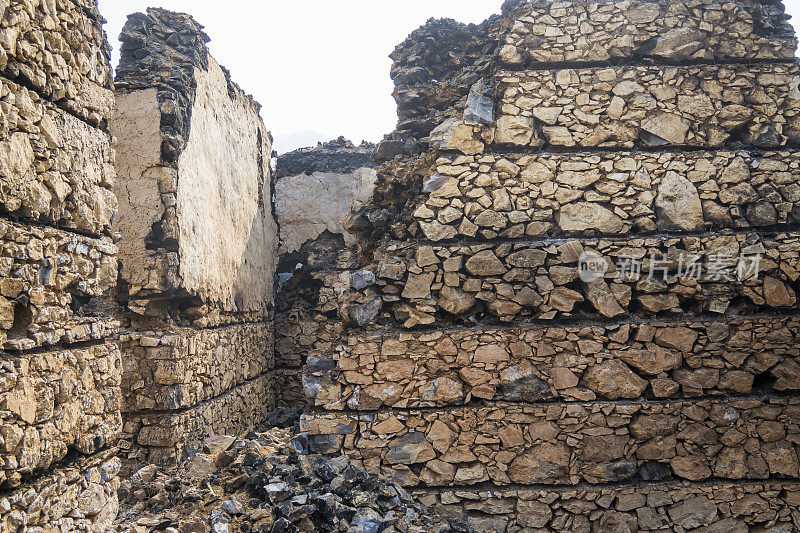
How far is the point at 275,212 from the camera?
9.79 m

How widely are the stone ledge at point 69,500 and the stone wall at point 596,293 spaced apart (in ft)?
7.18

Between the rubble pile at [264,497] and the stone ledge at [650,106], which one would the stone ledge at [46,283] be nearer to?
the rubble pile at [264,497]

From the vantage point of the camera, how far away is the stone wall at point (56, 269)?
6.77 feet

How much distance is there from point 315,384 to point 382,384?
1.89ft

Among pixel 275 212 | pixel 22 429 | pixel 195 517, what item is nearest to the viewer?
pixel 22 429

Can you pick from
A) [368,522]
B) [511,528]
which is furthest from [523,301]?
[368,522]

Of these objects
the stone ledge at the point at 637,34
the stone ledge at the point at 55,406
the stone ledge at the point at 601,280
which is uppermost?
the stone ledge at the point at 637,34

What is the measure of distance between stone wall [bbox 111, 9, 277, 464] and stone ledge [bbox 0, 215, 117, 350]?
8.81 ft

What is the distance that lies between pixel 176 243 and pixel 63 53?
296cm

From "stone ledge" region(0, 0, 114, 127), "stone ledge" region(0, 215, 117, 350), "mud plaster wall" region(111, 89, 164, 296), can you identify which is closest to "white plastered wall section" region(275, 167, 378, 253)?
"mud plaster wall" region(111, 89, 164, 296)

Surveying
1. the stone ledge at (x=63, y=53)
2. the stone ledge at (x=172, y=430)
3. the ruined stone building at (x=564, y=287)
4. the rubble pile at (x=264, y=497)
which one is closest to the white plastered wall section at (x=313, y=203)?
the stone ledge at (x=172, y=430)

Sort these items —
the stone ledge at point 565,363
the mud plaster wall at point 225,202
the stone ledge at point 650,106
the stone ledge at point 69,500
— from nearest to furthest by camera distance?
the stone ledge at point 69,500, the stone ledge at point 565,363, the stone ledge at point 650,106, the mud plaster wall at point 225,202

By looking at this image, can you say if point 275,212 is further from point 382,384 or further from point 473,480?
point 473,480

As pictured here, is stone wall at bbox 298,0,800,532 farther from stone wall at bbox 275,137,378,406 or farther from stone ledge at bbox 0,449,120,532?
stone wall at bbox 275,137,378,406
